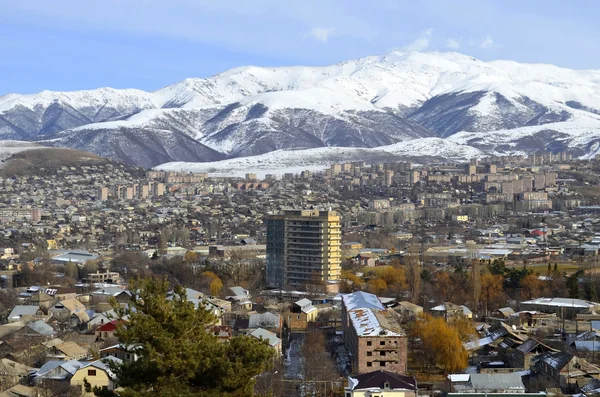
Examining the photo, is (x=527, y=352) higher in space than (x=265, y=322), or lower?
higher

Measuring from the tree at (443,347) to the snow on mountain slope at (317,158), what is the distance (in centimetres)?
8969

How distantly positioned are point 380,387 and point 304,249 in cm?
1966

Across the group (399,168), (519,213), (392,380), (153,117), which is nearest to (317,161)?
(399,168)

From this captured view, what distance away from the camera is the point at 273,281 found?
38.1 m

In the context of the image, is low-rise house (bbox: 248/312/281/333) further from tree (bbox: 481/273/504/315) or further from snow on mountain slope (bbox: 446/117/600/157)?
snow on mountain slope (bbox: 446/117/600/157)

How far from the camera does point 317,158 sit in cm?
12519

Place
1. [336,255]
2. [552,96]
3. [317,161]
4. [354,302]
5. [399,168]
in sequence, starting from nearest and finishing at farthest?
1. [354,302]
2. [336,255]
3. [399,168]
4. [317,161]
5. [552,96]

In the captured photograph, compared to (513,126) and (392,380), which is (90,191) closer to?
(392,380)

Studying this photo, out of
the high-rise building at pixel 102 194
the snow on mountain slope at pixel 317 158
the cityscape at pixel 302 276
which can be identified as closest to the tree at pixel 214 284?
the cityscape at pixel 302 276

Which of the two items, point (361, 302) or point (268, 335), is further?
point (361, 302)

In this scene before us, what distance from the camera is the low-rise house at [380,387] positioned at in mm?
17812

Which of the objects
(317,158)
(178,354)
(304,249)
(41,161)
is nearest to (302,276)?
(304,249)

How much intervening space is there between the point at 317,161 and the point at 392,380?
105003mm

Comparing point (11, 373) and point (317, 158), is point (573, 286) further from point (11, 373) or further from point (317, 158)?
point (317, 158)
